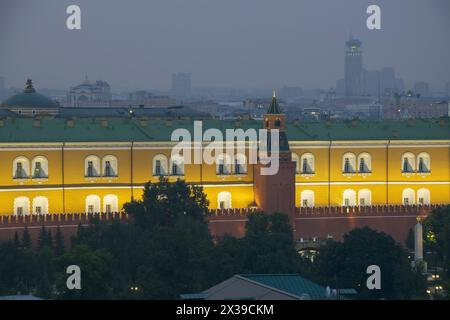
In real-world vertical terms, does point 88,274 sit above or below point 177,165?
below

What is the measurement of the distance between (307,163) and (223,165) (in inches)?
108

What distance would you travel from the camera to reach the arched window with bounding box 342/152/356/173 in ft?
138

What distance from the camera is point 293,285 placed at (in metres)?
20.8

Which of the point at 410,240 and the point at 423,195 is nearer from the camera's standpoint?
the point at 410,240

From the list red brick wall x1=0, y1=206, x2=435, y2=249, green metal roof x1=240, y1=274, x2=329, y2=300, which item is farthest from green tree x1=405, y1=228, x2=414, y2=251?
green metal roof x1=240, y1=274, x2=329, y2=300

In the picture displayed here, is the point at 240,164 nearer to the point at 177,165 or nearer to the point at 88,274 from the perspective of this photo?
the point at 177,165

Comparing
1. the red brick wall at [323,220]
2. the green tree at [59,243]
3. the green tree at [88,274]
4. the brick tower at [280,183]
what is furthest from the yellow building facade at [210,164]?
the green tree at [88,274]

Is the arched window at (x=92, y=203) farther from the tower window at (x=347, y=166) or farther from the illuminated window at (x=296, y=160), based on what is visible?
the tower window at (x=347, y=166)

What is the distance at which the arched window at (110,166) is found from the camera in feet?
129

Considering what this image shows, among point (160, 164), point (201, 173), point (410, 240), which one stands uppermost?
point (160, 164)

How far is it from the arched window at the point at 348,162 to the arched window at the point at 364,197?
63 centimetres

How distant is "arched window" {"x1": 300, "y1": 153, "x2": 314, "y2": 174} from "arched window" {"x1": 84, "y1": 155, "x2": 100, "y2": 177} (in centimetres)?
577

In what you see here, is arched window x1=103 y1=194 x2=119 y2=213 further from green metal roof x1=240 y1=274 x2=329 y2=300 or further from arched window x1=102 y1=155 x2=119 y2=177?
green metal roof x1=240 y1=274 x2=329 y2=300

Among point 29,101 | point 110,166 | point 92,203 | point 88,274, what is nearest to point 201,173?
point 110,166
